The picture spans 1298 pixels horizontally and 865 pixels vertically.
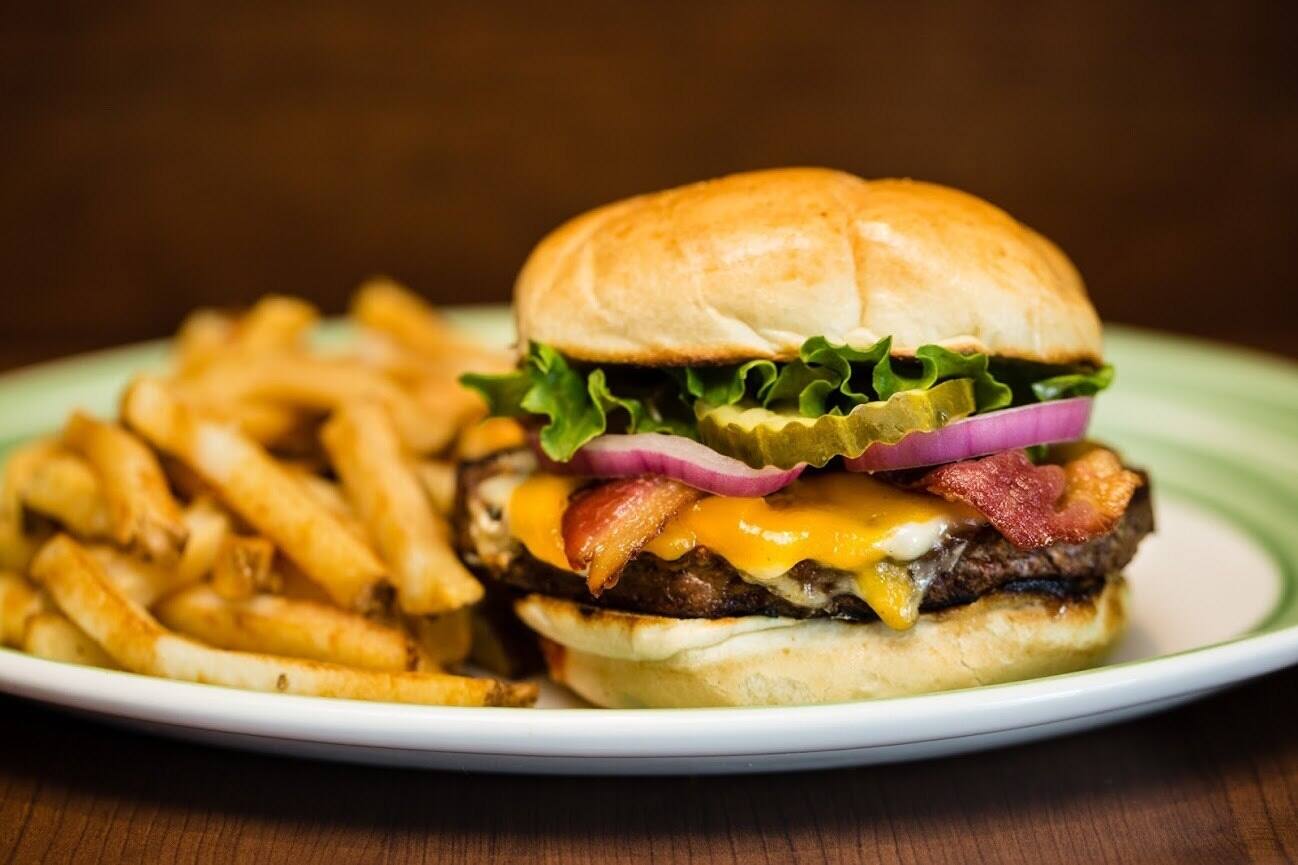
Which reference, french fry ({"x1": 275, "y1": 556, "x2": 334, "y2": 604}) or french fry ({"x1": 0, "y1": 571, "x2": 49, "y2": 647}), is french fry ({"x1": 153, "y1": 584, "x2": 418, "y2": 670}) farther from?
french fry ({"x1": 0, "y1": 571, "x2": 49, "y2": 647})

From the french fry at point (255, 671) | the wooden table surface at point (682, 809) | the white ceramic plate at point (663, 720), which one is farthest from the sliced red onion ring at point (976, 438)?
the french fry at point (255, 671)

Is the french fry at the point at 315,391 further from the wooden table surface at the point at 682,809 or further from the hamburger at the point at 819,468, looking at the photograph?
the wooden table surface at the point at 682,809

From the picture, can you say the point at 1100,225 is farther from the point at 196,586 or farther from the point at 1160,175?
the point at 196,586

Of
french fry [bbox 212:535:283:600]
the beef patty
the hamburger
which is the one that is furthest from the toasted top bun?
french fry [bbox 212:535:283:600]

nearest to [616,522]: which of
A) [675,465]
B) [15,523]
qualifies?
[675,465]

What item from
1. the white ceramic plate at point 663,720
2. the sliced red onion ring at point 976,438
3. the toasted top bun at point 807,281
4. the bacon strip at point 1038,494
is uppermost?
the toasted top bun at point 807,281

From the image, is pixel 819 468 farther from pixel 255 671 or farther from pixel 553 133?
pixel 553 133
